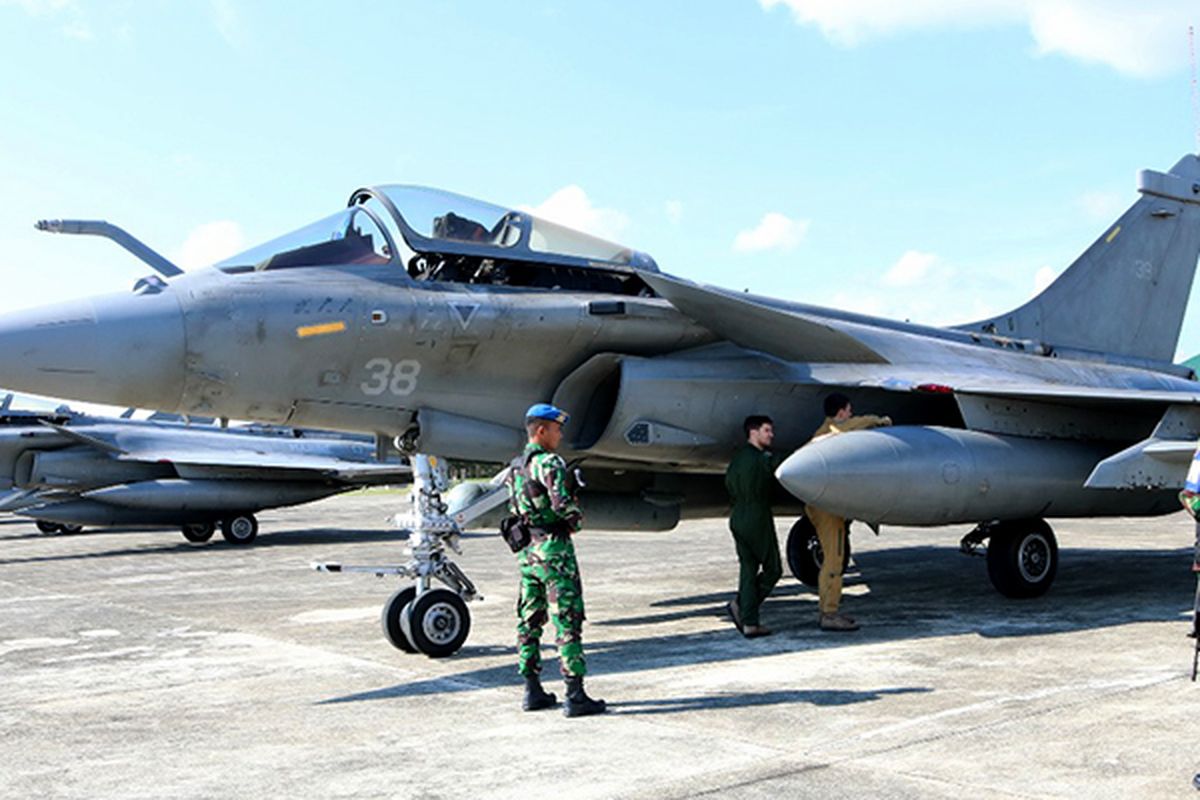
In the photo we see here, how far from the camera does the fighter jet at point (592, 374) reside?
7.00 m

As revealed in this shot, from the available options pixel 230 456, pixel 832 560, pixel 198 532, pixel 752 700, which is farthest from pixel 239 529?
pixel 752 700

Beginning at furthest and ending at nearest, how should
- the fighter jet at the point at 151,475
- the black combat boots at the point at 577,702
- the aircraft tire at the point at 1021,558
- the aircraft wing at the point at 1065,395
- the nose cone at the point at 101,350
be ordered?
the fighter jet at the point at 151,475 < the aircraft tire at the point at 1021,558 < the aircraft wing at the point at 1065,395 < the nose cone at the point at 101,350 < the black combat boots at the point at 577,702

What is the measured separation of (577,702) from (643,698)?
0.50m

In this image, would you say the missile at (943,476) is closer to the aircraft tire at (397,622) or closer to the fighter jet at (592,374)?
the fighter jet at (592,374)

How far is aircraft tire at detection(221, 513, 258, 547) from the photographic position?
20.2 metres

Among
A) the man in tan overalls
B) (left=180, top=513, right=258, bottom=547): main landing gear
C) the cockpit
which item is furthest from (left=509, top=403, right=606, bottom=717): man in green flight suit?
(left=180, top=513, right=258, bottom=547): main landing gear

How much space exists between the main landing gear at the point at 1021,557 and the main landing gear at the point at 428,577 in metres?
4.28

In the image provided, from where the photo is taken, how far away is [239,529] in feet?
66.5

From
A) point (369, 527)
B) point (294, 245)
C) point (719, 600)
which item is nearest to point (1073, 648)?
point (719, 600)

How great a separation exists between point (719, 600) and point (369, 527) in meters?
14.9

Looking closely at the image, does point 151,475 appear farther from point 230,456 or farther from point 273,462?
point 273,462

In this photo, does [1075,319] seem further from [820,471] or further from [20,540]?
[20,540]

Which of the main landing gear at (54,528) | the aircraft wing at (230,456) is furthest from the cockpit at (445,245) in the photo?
the main landing gear at (54,528)

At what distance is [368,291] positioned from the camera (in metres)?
7.55
